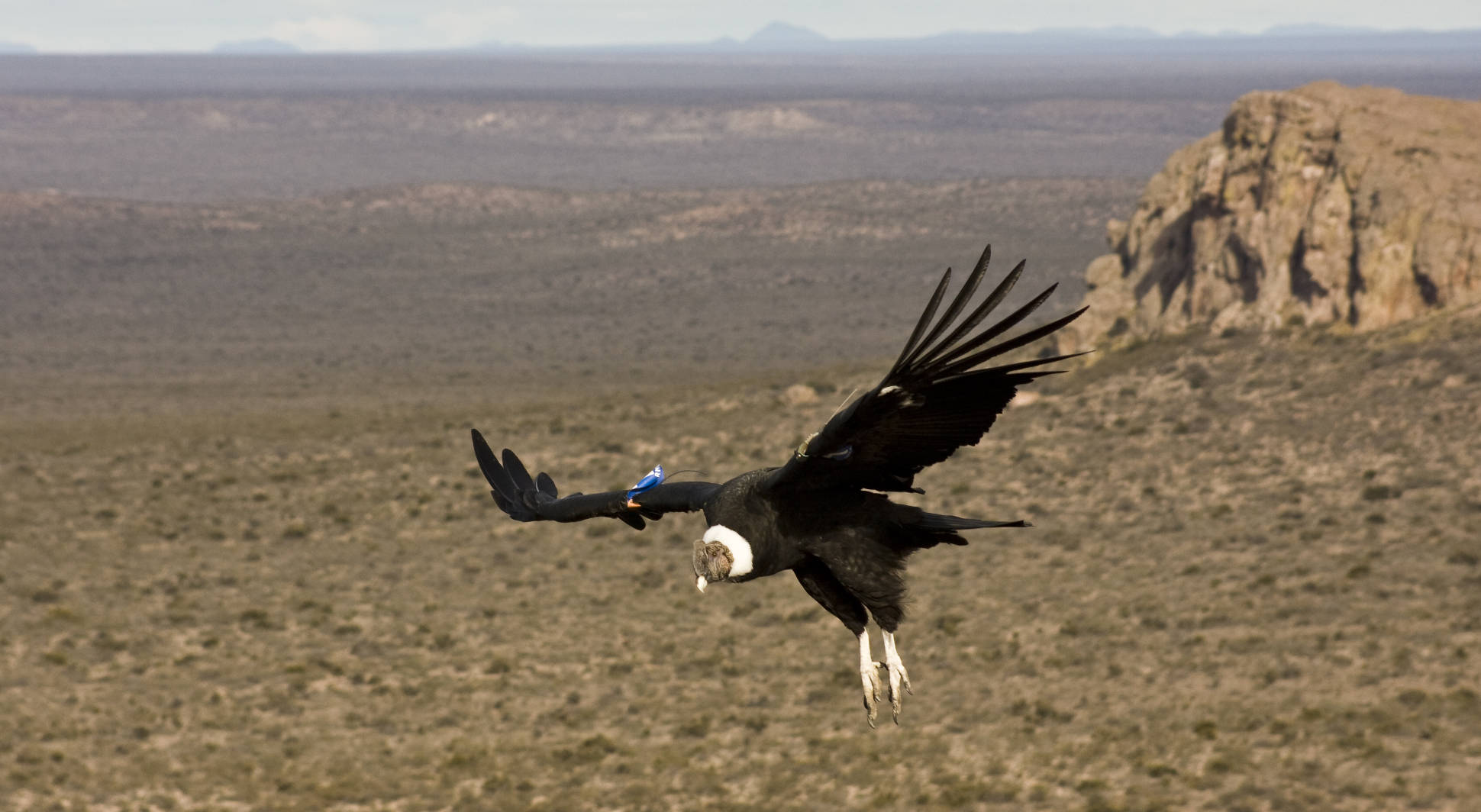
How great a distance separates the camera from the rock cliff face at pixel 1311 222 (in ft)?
162

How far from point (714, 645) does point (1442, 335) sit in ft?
94.4

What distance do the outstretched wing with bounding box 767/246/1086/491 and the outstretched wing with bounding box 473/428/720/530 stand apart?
1.14 meters

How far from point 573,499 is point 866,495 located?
248cm

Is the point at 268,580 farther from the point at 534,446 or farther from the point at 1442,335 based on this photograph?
the point at 1442,335

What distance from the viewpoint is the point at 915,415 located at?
8938mm

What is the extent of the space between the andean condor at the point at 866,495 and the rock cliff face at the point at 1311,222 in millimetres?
46036

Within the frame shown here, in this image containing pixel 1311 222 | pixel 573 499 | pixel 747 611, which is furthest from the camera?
pixel 1311 222

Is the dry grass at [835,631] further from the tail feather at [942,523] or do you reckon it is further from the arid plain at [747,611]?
the tail feather at [942,523]

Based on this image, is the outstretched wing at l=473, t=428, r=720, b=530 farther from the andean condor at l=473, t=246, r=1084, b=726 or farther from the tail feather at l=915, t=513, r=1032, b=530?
the tail feather at l=915, t=513, r=1032, b=530

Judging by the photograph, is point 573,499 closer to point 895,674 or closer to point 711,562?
point 711,562

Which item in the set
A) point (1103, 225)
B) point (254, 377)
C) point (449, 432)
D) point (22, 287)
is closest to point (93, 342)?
point (254, 377)

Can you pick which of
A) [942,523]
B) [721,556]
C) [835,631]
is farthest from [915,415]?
[835,631]

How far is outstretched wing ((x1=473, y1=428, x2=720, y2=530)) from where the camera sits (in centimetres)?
1000

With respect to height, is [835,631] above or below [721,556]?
below
